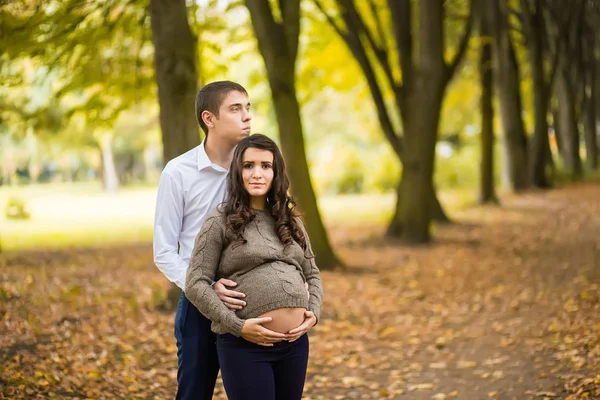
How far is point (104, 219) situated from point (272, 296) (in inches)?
847

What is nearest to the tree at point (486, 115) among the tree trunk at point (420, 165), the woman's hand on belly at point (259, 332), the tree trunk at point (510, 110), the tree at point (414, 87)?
the tree trunk at point (510, 110)

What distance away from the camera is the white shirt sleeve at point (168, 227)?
3510 millimetres

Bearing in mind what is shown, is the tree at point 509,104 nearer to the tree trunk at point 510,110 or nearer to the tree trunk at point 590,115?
the tree trunk at point 510,110

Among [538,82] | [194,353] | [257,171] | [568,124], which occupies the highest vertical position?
[538,82]

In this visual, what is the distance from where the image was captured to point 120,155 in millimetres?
55344

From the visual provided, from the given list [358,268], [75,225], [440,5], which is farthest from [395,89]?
[75,225]

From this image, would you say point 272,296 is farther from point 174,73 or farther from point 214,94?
point 174,73

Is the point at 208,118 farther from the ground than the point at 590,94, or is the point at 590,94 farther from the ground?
the point at 590,94

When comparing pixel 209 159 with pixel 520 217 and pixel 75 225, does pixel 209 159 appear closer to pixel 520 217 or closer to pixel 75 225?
pixel 520 217

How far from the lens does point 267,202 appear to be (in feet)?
11.2

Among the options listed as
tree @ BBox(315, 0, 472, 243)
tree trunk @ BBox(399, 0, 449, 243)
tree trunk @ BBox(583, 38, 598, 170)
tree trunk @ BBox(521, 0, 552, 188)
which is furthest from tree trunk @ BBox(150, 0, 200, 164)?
tree trunk @ BBox(583, 38, 598, 170)

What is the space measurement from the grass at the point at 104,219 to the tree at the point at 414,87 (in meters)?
4.59

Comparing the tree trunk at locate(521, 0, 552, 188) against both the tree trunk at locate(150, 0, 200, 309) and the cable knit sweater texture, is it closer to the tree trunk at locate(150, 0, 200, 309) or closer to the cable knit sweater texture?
the tree trunk at locate(150, 0, 200, 309)

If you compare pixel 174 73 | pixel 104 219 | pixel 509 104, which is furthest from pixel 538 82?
pixel 174 73
